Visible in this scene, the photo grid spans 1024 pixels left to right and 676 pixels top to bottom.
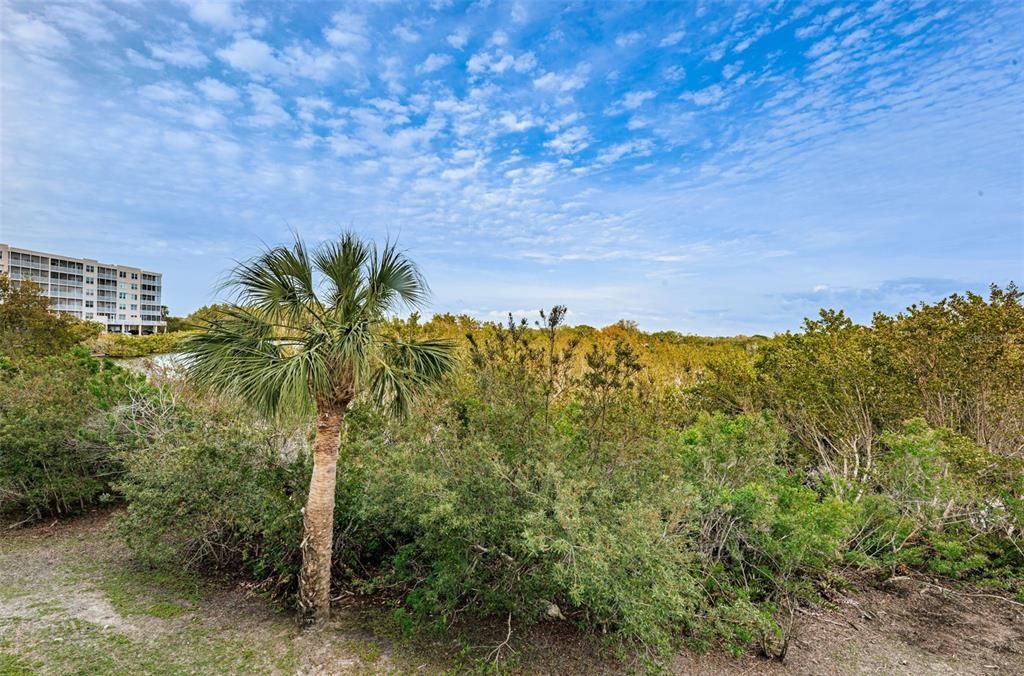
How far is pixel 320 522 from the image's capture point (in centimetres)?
628

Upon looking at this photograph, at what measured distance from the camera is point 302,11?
8664mm

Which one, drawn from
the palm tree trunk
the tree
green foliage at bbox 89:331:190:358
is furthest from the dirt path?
green foliage at bbox 89:331:190:358

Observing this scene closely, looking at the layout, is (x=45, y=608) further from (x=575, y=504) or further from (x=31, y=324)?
(x=31, y=324)

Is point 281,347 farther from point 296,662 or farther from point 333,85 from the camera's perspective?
point 333,85

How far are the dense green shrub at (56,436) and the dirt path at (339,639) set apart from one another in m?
2.73

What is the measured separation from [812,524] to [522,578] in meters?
3.81

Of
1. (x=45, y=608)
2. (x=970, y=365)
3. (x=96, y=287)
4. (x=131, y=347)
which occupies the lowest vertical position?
(x=45, y=608)

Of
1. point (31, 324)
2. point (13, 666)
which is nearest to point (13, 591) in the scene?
point (13, 666)

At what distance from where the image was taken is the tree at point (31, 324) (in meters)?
19.7

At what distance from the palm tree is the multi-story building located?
55427 millimetres

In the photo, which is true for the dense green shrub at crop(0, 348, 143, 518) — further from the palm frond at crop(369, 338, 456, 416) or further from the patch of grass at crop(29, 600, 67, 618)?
the palm frond at crop(369, 338, 456, 416)

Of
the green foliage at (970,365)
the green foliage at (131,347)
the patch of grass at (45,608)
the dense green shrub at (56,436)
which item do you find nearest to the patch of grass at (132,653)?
the patch of grass at (45,608)

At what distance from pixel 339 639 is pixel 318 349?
3.78m

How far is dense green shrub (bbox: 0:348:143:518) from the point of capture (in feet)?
31.4
